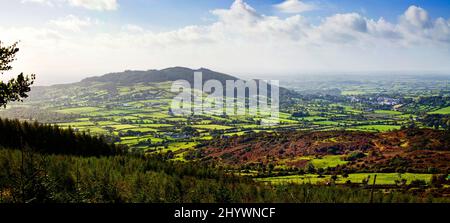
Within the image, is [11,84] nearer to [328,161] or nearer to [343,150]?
[328,161]

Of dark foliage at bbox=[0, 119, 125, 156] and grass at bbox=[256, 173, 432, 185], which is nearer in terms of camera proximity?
dark foliage at bbox=[0, 119, 125, 156]

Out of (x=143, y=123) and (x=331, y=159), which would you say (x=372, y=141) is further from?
(x=143, y=123)

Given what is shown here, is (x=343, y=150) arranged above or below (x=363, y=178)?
below

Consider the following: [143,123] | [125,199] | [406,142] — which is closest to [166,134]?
[143,123]

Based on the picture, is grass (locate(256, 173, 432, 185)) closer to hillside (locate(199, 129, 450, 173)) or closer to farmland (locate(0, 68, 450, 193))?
farmland (locate(0, 68, 450, 193))

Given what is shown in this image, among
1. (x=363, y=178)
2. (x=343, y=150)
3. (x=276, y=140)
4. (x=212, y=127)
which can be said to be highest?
(x=363, y=178)

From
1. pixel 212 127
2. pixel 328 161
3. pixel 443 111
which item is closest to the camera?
pixel 328 161

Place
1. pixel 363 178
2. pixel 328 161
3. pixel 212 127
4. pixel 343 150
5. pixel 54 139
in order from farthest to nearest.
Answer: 1. pixel 212 127
2. pixel 343 150
3. pixel 328 161
4. pixel 363 178
5. pixel 54 139

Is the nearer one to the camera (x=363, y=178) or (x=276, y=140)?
(x=363, y=178)

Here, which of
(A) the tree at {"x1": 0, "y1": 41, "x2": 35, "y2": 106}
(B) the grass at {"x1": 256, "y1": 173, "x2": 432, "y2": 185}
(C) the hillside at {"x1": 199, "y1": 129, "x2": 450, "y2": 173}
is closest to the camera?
(A) the tree at {"x1": 0, "y1": 41, "x2": 35, "y2": 106}

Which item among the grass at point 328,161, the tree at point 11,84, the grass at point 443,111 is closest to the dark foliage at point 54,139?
the tree at point 11,84

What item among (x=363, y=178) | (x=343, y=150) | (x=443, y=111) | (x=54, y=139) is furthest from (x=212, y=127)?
(x=443, y=111)

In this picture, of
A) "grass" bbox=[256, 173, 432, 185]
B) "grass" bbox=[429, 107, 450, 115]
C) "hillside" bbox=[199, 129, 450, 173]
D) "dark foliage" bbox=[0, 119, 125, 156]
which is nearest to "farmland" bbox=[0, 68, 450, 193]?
"grass" bbox=[256, 173, 432, 185]
